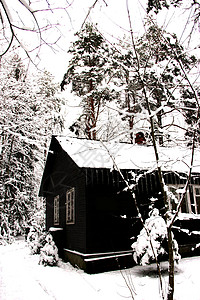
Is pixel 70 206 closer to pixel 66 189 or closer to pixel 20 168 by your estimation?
pixel 66 189

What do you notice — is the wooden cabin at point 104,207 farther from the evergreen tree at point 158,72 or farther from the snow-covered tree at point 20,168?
the snow-covered tree at point 20,168

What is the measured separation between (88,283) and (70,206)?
4.02 m

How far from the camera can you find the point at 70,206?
10.2 meters

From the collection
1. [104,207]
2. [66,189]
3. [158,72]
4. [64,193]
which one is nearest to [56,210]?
[64,193]

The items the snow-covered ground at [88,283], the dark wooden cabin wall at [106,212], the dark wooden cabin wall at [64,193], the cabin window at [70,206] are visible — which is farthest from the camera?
the cabin window at [70,206]

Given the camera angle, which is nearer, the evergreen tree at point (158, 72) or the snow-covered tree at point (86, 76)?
the evergreen tree at point (158, 72)

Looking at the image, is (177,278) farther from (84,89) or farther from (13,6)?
(84,89)

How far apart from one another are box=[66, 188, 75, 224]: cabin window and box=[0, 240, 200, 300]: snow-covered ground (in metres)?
1.89

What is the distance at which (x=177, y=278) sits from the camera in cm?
650

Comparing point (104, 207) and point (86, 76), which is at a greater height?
point (86, 76)

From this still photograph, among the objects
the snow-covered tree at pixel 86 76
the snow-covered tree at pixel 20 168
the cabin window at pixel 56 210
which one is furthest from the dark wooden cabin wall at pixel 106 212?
the snow-covered tree at pixel 86 76

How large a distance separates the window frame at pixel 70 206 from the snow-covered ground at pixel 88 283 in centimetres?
187

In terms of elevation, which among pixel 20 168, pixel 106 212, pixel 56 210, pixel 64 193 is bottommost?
pixel 56 210

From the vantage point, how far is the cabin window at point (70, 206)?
980 centimetres
